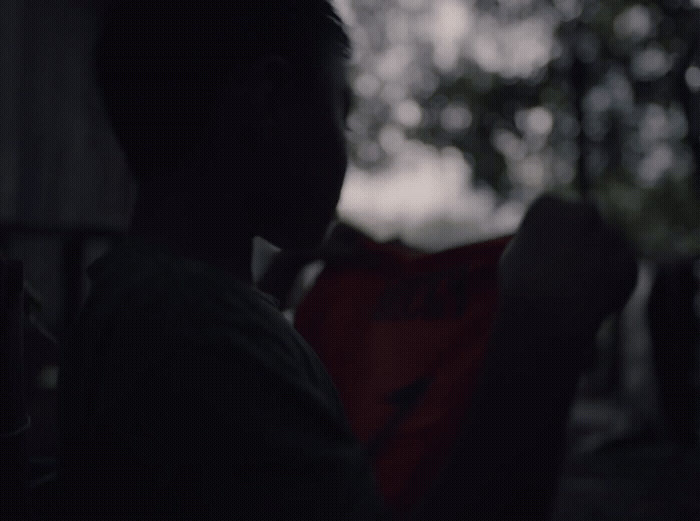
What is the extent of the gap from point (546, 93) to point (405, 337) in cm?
1357

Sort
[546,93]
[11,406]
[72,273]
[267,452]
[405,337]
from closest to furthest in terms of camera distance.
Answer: [267,452] → [11,406] → [405,337] → [72,273] → [546,93]

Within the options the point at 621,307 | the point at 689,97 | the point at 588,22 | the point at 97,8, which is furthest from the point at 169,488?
the point at 588,22

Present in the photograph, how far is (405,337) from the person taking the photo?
4.29ft

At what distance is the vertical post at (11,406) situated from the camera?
688 mm

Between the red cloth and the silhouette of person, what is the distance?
0.40 metres

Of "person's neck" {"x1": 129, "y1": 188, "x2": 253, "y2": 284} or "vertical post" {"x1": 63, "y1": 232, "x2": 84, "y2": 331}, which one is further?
"vertical post" {"x1": 63, "y1": 232, "x2": 84, "y2": 331}

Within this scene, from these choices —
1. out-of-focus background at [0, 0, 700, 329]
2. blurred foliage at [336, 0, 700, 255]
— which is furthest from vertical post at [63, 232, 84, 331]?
blurred foliage at [336, 0, 700, 255]

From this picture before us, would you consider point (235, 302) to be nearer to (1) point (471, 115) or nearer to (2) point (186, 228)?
(2) point (186, 228)

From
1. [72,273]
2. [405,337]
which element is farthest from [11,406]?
[72,273]

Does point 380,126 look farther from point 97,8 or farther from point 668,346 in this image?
point 668,346

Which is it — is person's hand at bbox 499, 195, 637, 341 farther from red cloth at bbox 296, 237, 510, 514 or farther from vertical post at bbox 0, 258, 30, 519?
vertical post at bbox 0, 258, 30, 519

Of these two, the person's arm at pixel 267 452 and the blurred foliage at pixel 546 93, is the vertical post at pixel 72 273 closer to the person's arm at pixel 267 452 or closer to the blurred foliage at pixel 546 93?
the person's arm at pixel 267 452

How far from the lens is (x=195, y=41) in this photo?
0.73 m

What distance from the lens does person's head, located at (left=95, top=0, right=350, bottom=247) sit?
736 mm
